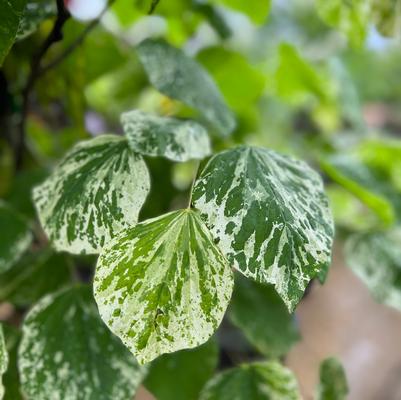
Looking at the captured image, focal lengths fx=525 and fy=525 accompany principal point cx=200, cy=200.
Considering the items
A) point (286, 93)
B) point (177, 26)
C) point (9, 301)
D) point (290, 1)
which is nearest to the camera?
point (9, 301)

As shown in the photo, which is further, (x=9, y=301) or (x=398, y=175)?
(x=398, y=175)

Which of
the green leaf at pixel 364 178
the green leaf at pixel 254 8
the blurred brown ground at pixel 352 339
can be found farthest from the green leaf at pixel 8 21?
the blurred brown ground at pixel 352 339

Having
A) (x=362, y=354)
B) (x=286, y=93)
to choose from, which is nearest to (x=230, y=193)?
(x=286, y=93)


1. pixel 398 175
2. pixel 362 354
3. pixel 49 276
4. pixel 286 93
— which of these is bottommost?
pixel 362 354

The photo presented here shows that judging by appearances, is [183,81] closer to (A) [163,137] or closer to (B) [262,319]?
Result: (A) [163,137]

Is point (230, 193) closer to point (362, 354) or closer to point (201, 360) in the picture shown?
point (201, 360)

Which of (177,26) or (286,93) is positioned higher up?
(177,26)

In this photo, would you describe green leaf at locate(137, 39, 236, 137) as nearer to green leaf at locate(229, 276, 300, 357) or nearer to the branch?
the branch

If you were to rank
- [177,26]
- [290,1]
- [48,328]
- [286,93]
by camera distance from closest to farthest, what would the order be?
[48,328] < [177,26] < [286,93] < [290,1]
